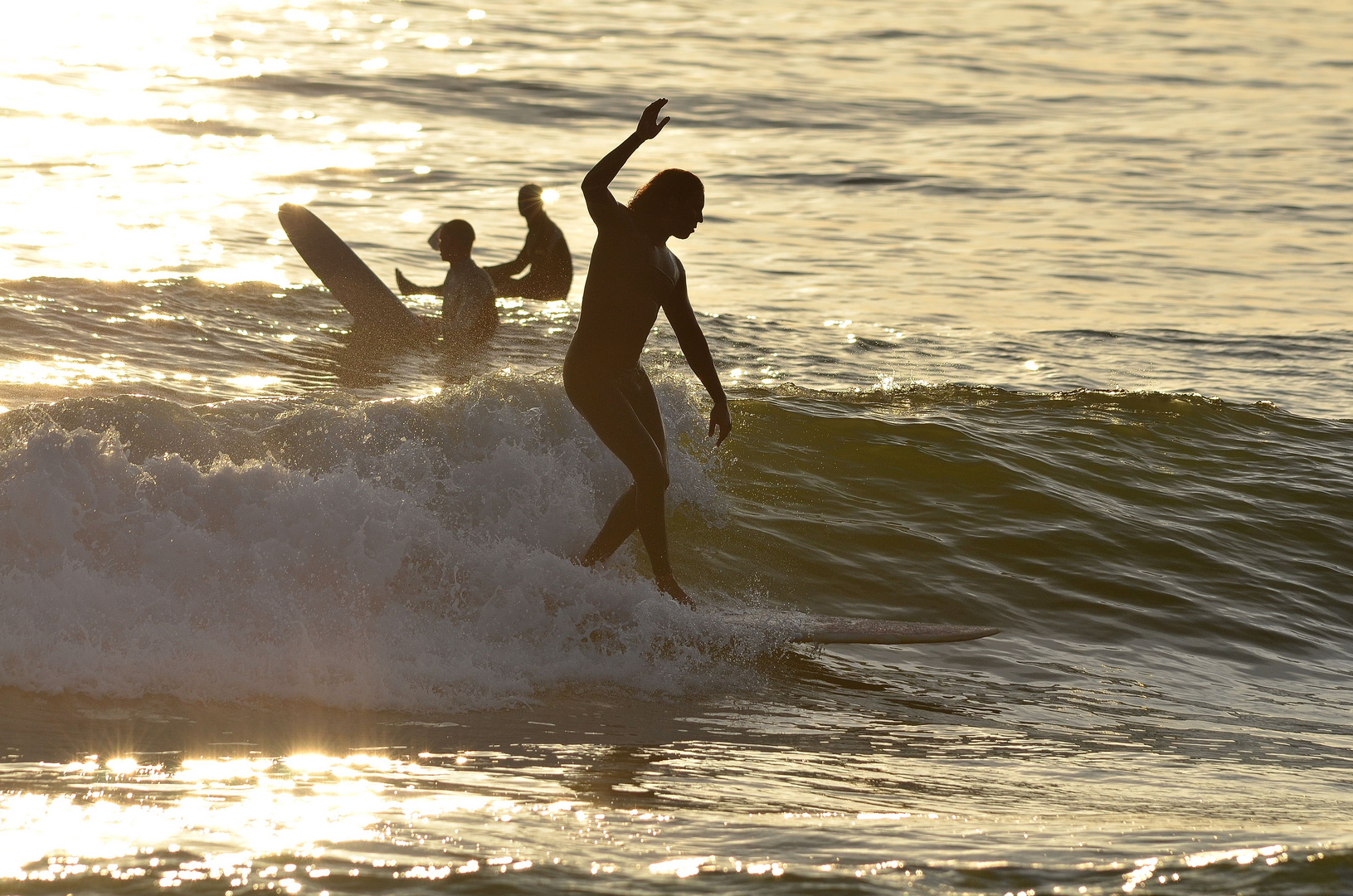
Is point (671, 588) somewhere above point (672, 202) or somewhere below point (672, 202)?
below

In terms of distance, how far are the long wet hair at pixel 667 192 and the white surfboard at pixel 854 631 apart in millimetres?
2025

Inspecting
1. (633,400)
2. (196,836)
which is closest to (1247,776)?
(633,400)

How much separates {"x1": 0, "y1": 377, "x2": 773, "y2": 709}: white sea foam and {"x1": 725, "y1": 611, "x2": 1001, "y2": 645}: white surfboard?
0.38 m

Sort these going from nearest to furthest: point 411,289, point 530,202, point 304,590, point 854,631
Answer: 1. point 304,590
2. point 854,631
3. point 411,289
4. point 530,202

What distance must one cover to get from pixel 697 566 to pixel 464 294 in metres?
6.72

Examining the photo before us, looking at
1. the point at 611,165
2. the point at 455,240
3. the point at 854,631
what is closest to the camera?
the point at 611,165

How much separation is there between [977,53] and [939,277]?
1119 inches

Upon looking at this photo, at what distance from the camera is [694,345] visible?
6.20 m

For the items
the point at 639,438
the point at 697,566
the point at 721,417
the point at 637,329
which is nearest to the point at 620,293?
the point at 637,329

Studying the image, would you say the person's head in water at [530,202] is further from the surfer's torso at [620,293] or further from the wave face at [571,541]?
the surfer's torso at [620,293]

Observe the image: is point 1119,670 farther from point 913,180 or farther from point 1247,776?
point 913,180

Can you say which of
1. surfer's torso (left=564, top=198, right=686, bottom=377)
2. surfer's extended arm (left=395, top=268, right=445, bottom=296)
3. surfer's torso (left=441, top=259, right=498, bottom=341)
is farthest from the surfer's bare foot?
surfer's extended arm (left=395, top=268, right=445, bottom=296)

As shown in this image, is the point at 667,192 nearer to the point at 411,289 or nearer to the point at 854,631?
the point at 854,631

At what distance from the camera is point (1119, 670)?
709cm
